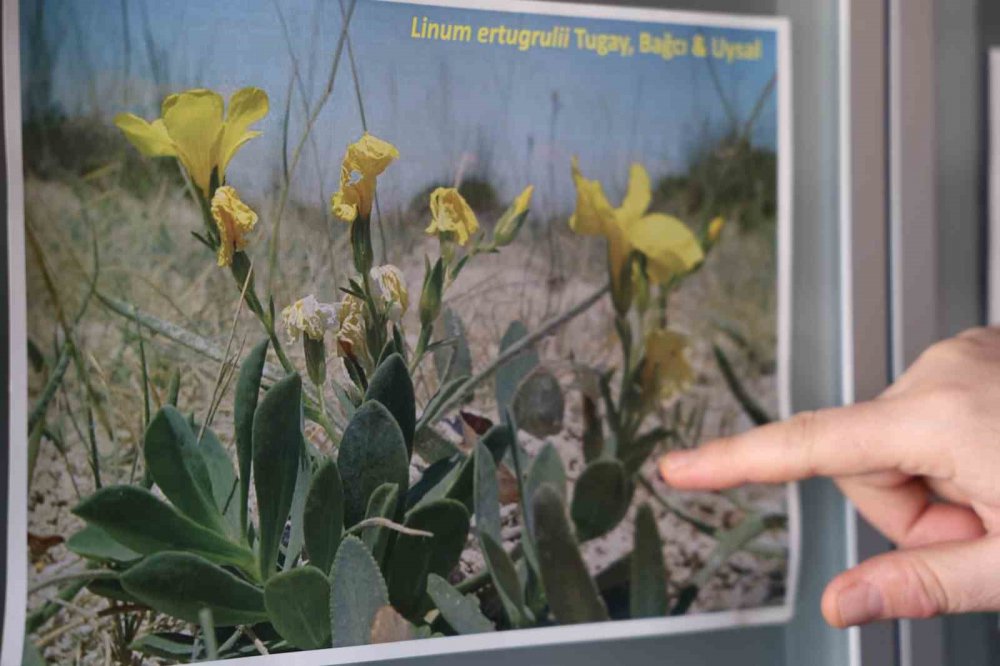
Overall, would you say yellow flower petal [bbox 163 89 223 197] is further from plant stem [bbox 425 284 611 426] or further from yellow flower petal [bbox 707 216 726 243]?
yellow flower petal [bbox 707 216 726 243]

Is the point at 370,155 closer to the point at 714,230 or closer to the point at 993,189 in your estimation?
the point at 714,230

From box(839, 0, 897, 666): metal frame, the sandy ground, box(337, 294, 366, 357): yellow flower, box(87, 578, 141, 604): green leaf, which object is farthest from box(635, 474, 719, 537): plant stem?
box(87, 578, 141, 604): green leaf

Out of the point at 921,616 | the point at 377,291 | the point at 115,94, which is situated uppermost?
the point at 115,94

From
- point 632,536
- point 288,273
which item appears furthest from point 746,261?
point 288,273

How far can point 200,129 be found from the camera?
47 cm

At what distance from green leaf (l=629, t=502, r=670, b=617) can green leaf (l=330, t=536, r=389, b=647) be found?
17cm

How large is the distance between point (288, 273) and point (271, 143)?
75 millimetres

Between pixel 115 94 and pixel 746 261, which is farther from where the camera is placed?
pixel 746 261

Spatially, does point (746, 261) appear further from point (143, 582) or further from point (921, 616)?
point (143, 582)

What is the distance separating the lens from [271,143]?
1.58 ft

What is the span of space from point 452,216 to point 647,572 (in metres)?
0.27

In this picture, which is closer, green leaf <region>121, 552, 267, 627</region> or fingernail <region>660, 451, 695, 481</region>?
green leaf <region>121, 552, 267, 627</region>

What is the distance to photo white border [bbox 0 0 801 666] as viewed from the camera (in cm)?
45

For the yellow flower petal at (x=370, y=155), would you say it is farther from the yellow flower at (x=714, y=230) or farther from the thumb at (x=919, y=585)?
the thumb at (x=919, y=585)
